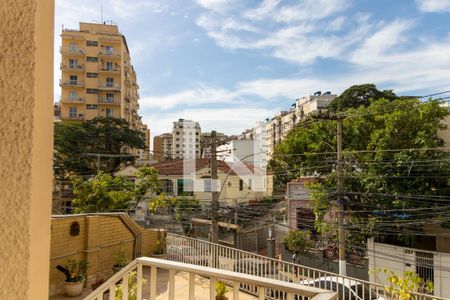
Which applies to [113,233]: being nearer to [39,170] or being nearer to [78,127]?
[39,170]

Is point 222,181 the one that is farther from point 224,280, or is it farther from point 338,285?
point 224,280

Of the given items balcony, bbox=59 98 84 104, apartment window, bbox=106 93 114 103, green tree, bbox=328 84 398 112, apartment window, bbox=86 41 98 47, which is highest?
apartment window, bbox=86 41 98 47

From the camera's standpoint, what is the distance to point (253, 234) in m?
20.5

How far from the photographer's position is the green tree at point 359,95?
2883 centimetres

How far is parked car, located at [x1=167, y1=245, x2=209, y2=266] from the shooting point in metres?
8.17

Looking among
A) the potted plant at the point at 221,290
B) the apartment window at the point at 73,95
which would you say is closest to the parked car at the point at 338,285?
the potted plant at the point at 221,290

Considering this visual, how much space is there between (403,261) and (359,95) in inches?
758

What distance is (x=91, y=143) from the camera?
3003cm

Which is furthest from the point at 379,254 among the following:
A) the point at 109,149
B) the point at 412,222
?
the point at 109,149

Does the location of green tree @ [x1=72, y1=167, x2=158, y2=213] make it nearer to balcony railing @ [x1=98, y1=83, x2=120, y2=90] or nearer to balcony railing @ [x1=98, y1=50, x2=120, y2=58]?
balcony railing @ [x1=98, y1=83, x2=120, y2=90]

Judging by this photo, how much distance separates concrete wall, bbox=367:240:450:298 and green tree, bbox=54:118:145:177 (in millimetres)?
21157

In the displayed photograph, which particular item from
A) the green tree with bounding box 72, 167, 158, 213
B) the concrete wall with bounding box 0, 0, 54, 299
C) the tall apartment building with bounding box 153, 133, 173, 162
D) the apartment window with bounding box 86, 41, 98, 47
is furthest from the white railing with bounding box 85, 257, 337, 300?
the tall apartment building with bounding box 153, 133, 173, 162

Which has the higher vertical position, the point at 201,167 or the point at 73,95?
the point at 73,95

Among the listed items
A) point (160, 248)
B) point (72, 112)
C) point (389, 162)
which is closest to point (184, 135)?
point (72, 112)
